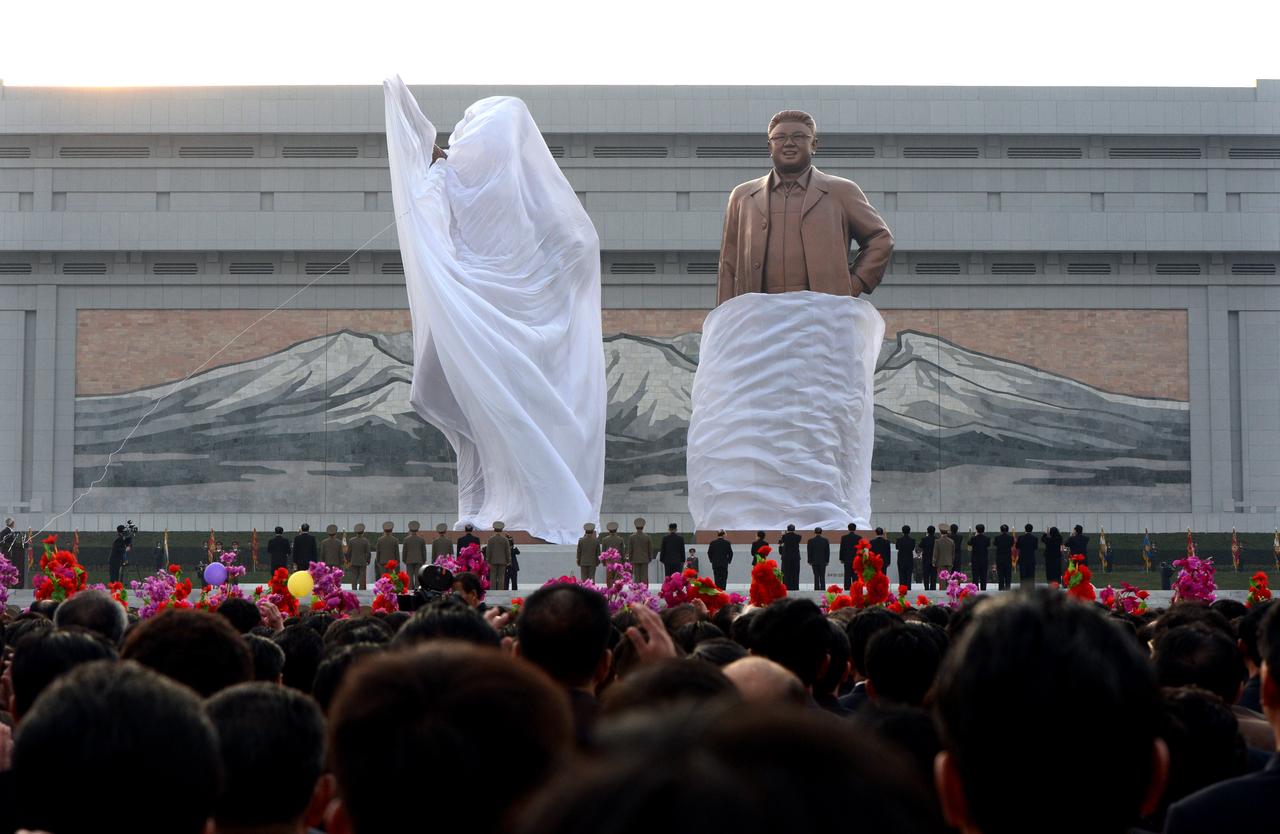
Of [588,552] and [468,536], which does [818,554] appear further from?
[468,536]

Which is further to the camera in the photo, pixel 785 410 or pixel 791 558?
pixel 791 558

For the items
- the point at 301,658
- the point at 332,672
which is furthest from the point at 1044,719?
the point at 301,658

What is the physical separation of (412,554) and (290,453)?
14.8 meters

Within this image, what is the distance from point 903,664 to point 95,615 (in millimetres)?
2540

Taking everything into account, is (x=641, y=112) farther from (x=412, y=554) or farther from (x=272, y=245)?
(x=412, y=554)

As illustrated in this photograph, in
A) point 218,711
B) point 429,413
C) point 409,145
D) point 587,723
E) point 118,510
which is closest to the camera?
point 218,711

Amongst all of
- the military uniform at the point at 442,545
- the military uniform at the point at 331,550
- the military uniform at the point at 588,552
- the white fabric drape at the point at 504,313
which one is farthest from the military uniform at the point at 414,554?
the military uniform at the point at 588,552

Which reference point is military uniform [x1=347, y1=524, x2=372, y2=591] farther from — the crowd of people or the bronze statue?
the crowd of people

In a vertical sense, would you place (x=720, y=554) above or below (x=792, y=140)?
below

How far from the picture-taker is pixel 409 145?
698 inches

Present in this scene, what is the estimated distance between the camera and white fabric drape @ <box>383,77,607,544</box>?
712 inches

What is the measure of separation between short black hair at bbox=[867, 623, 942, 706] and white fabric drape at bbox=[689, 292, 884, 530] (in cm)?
1354

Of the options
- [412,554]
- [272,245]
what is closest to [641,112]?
[272,245]

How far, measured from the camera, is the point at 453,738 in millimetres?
1586
